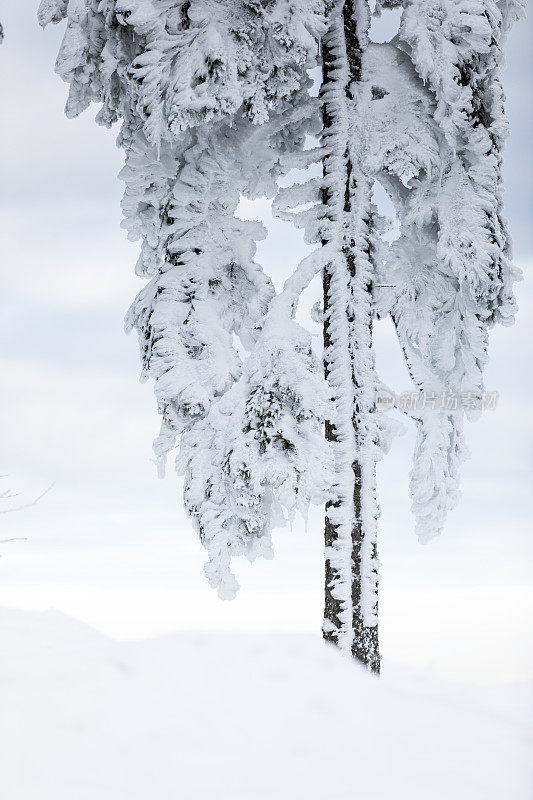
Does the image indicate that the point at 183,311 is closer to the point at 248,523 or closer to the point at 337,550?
the point at 248,523

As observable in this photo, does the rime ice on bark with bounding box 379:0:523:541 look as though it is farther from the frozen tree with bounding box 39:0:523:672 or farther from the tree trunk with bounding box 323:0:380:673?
the tree trunk with bounding box 323:0:380:673

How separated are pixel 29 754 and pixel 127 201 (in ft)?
24.8

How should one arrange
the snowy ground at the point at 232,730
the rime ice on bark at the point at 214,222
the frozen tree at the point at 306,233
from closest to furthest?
1. the snowy ground at the point at 232,730
2. the rime ice on bark at the point at 214,222
3. the frozen tree at the point at 306,233

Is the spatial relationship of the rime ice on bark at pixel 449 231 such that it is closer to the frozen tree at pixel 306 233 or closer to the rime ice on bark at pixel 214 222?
the frozen tree at pixel 306 233

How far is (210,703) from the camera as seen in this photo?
264cm

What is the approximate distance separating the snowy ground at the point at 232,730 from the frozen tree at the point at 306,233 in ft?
13.7

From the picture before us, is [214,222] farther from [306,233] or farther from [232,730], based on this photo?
[232,730]

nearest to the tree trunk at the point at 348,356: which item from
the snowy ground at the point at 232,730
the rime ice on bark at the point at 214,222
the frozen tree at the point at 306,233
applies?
the frozen tree at the point at 306,233

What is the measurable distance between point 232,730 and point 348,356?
595 centimetres

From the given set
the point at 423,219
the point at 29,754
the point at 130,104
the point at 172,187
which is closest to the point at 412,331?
the point at 423,219

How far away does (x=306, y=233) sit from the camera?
8.55 meters

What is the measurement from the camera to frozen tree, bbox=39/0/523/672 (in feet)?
24.8

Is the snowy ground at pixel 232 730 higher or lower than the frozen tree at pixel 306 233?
lower

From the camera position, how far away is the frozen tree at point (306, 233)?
24.8 feet
